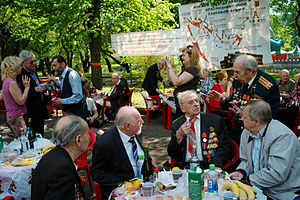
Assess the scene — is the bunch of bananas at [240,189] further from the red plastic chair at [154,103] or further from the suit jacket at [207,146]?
the red plastic chair at [154,103]

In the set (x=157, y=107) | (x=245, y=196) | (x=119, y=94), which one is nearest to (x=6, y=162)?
(x=245, y=196)

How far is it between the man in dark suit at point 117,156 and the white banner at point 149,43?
697 centimetres

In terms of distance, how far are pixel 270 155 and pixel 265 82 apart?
1174 millimetres

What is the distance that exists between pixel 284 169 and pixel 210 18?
6.06m

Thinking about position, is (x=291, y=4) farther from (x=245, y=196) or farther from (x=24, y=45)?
(x=24, y=45)

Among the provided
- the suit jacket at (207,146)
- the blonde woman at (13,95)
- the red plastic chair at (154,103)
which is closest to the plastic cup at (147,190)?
the suit jacket at (207,146)

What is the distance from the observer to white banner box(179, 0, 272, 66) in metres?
7.09

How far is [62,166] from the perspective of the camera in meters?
2.02

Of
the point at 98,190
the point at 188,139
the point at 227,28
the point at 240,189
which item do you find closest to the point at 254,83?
the point at 188,139

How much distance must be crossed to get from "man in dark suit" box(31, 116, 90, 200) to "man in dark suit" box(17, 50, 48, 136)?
309cm

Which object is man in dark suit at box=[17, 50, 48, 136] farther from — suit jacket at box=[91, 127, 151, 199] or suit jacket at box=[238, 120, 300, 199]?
suit jacket at box=[238, 120, 300, 199]

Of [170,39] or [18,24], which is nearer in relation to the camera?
[170,39]

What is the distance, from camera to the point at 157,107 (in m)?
8.88

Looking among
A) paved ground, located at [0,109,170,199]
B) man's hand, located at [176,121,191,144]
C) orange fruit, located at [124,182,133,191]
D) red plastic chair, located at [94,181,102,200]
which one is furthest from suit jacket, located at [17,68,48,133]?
orange fruit, located at [124,182,133,191]
